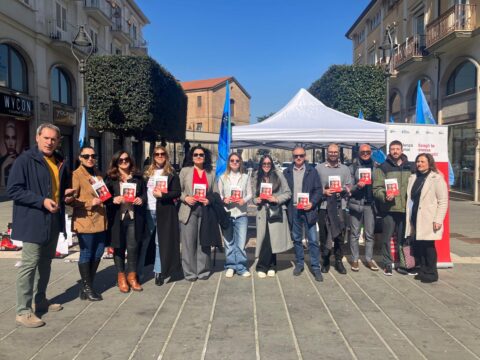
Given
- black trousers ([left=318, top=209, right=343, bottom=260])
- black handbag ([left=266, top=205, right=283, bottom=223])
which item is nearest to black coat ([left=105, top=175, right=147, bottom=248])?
black handbag ([left=266, top=205, right=283, bottom=223])

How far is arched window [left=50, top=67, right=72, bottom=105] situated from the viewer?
2048cm

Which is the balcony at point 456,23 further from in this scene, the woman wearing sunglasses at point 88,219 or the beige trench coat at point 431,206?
the woman wearing sunglasses at point 88,219

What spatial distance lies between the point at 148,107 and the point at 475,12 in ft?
50.0

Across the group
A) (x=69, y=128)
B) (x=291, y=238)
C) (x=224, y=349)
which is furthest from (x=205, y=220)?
(x=69, y=128)

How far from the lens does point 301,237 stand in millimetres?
5328

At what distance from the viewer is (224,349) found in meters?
3.25

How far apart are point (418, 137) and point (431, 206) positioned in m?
1.30

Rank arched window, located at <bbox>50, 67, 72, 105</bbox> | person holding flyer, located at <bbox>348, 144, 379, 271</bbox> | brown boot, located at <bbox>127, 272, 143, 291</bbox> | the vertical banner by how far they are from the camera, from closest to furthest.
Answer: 1. brown boot, located at <bbox>127, 272, 143, 291</bbox>
2. person holding flyer, located at <bbox>348, 144, 379, 271</bbox>
3. the vertical banner
4. arched window, located at <bbox>50, 67, 72, 105</bbox>

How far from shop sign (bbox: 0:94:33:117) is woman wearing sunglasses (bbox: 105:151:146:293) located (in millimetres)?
13327

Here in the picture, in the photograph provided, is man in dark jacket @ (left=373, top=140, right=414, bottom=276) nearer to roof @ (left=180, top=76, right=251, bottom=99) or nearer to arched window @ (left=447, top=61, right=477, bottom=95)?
arched window @ (left=447, top=61, right=477, bottom=95)

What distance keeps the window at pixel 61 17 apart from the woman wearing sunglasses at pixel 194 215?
1960cm

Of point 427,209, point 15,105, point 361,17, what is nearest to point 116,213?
point 427,209

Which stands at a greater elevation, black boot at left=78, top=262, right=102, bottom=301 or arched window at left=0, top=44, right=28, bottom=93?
arched window at left=0, top=44, right=28, bottom=93

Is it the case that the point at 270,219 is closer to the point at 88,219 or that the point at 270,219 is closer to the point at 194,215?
the point at 194,215
